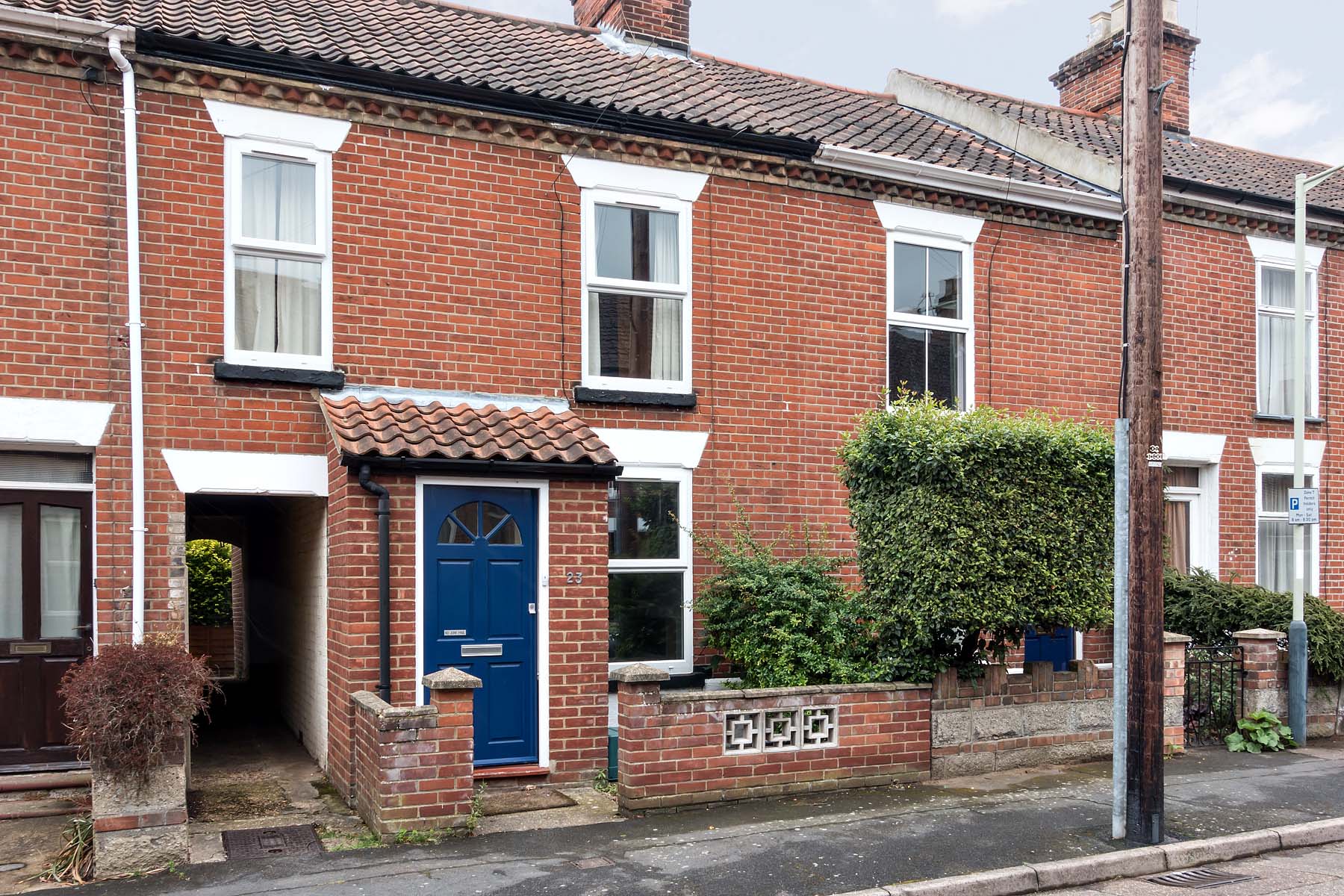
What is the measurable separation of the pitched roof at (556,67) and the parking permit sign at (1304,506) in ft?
13.3

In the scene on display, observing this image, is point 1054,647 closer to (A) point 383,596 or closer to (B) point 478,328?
(B) point 478,328

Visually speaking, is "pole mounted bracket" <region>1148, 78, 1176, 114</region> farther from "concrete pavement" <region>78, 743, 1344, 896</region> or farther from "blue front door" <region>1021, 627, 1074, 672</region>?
"blue front door" <region>1021, 627, 1074, 672</region>

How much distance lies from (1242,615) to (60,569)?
11.4 m

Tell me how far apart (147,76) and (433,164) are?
230 cm

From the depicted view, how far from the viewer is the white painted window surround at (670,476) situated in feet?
34.2

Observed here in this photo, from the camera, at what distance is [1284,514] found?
14.4m

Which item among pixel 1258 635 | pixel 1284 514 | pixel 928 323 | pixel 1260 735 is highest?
pixel 928 323

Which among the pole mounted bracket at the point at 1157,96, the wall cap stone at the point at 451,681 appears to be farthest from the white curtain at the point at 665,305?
the pole mounted bracket at the point at 1157,96

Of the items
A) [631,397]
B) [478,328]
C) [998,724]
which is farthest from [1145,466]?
[478,328]

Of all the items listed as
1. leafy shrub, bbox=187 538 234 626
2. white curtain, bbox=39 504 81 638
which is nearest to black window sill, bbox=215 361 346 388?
white curtain, bbox=39 504 81 638

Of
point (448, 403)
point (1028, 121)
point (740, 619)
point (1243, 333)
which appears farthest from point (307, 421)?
point (1243, 333)

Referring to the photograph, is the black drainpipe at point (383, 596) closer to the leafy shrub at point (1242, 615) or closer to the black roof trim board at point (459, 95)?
the black roof trim board at point (459, 95)

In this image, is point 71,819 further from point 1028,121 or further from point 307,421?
point 1028,121

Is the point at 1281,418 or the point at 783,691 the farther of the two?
the point at 1281,418
